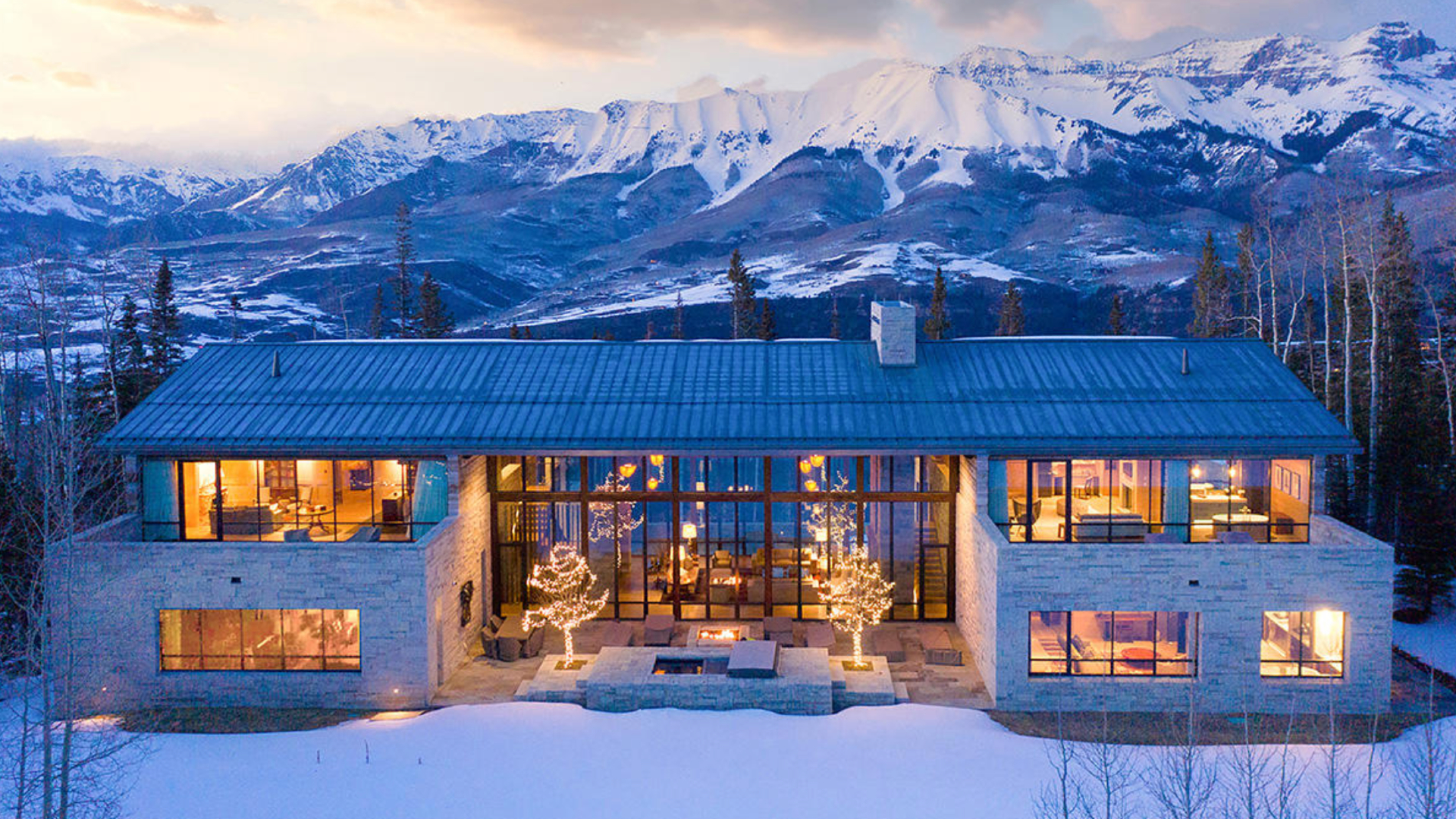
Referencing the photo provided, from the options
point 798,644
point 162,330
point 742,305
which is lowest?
point 798,644

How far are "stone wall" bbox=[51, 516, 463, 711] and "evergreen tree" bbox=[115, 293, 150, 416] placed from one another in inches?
894

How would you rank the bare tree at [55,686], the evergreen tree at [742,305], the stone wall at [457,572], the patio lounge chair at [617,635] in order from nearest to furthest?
1. the bare tree at [55,686]
2. the stone wall at [457,572]
3. the patio lounge chair at [617,635]
4. the evergreen tree at [742,305]

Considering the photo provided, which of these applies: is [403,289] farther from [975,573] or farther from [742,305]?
[975,573]

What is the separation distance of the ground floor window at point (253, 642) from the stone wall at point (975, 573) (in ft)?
44.6

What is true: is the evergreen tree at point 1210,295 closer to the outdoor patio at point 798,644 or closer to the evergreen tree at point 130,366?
the outdoor patio at point 798,644

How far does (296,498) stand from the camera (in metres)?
24.0

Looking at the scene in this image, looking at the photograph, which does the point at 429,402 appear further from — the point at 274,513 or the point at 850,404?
the point at 850,404

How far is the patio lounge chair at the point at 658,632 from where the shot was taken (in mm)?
Result: 24406

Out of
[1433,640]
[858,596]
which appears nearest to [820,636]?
[858,596]

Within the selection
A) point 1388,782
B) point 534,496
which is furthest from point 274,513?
point 1388,782

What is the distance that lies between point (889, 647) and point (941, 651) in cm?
119

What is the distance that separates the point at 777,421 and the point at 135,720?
1501cm

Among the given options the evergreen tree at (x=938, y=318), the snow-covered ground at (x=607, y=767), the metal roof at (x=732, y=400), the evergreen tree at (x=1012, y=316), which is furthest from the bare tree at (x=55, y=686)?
the evergreen tree at (x=1012, y=316)

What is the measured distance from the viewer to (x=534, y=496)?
26156 mm
